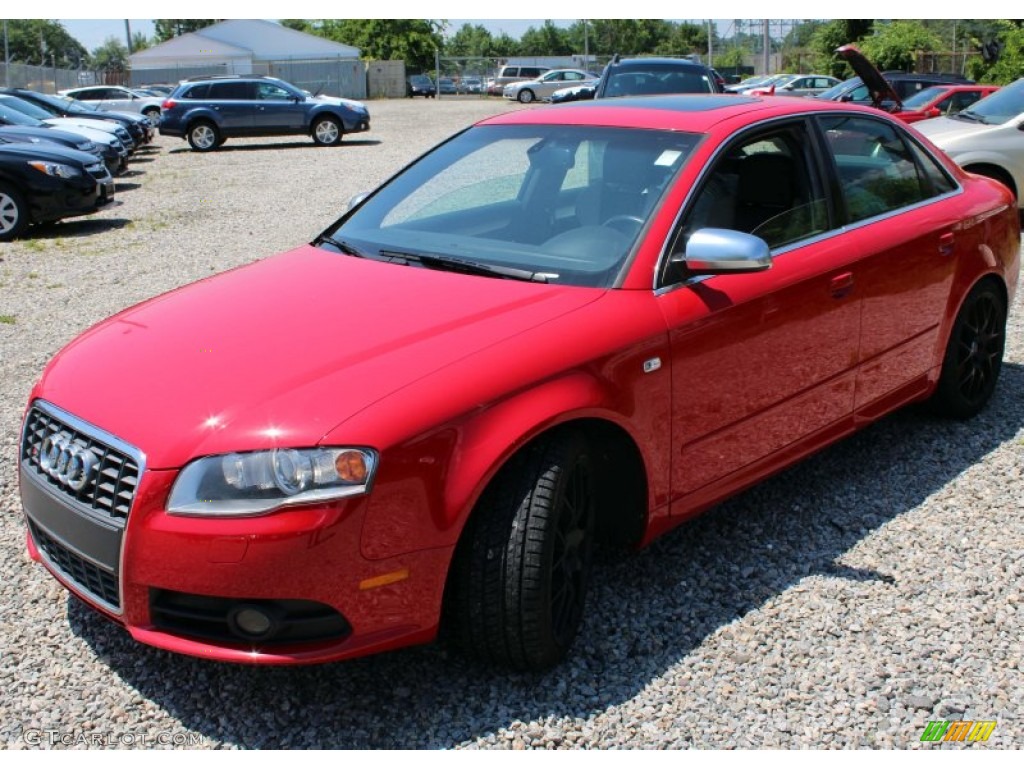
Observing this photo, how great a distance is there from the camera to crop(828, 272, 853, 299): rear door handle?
4078mm

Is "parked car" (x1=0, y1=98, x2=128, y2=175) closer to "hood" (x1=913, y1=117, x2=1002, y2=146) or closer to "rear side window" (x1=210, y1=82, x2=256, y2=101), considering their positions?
"rear side window" (x1=210, y1=82, x2=256, y2=101)

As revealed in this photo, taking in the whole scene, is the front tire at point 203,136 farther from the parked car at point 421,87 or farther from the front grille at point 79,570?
the parked car at point 421,87

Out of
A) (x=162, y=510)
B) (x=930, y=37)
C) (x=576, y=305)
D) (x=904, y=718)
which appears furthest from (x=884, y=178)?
(x=930, y=37)

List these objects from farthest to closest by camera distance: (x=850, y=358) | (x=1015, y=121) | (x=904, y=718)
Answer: (x=1015, y=121) → (x=850, y=358) → (x=904, y=718)

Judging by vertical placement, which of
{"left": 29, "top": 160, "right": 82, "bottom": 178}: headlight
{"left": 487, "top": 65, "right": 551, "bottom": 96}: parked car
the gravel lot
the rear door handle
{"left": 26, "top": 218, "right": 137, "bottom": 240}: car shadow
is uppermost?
{"left": 487, "top": 65, "right": 551, "bottom": 96}: parked car

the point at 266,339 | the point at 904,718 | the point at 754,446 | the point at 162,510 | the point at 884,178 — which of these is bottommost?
the point at 904,718

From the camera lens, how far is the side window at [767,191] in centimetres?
388

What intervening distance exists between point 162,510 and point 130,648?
888mm

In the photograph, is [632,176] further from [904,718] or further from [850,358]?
[904,718]

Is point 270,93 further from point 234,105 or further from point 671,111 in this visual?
point 671,111

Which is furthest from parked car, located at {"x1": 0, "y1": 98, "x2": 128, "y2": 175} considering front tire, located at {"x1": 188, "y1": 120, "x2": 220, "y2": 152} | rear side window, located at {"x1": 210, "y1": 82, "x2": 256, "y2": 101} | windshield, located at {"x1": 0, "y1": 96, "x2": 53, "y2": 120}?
rear side window, located at {"x1": 210, "y1": 82, "x2": 256, "y2": 101}

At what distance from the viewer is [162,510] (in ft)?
9.03

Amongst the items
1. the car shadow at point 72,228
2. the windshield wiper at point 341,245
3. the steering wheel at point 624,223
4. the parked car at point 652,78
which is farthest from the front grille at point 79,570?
the parked car at point 652,78

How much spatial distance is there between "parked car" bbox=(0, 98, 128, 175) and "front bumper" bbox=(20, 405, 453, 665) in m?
14.2
